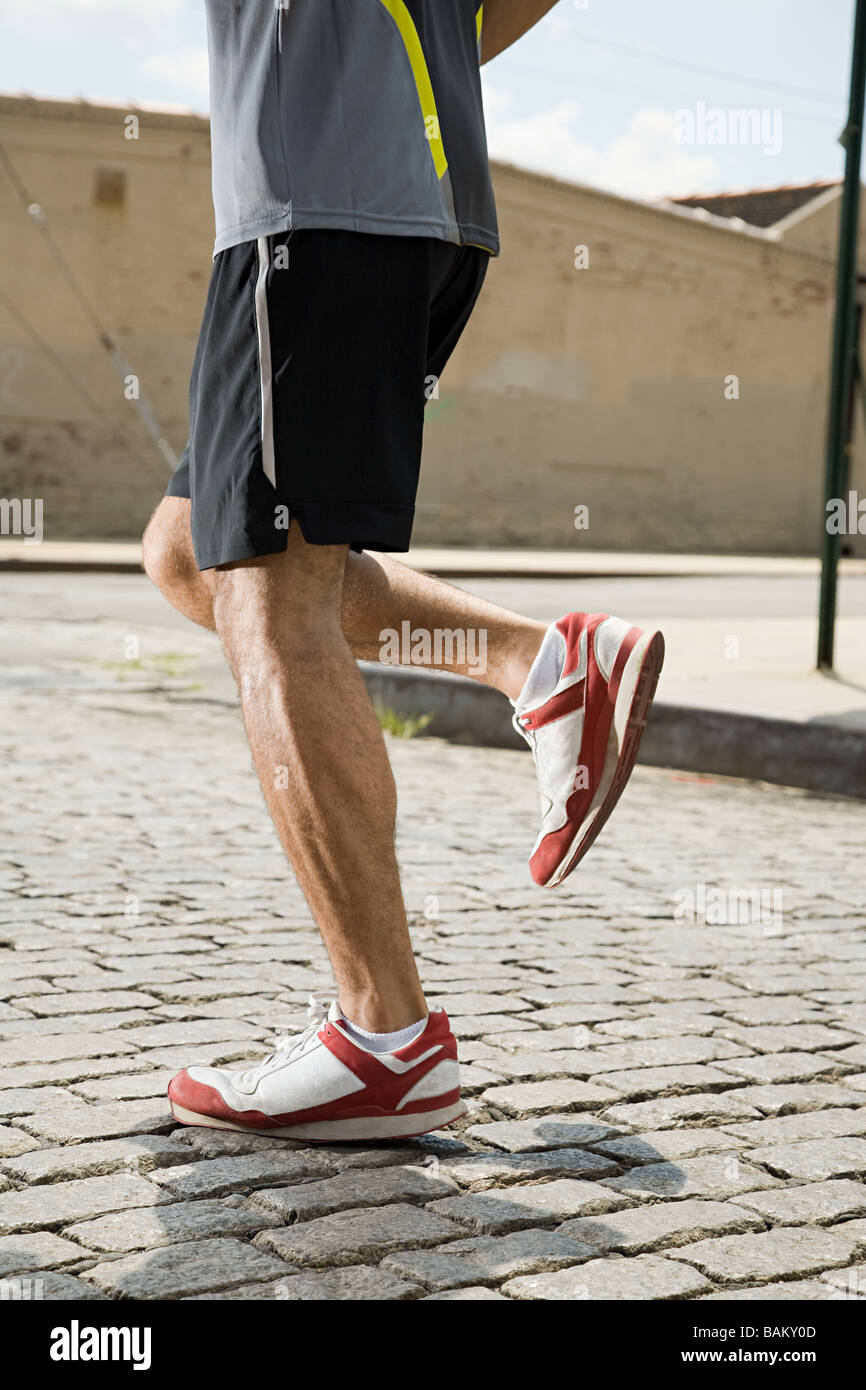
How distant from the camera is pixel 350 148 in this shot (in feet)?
6.91

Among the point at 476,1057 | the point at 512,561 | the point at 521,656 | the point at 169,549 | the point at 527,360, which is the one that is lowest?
the point at 476,1057

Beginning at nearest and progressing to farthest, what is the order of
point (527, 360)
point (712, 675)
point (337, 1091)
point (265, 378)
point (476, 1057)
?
1. point (265, 378)
2. point (337, 1091)
3. point (476, 1057)
4. point (712, 675)
5. point (527, 360)

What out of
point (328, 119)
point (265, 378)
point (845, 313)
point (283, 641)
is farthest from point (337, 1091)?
point (845, 313)

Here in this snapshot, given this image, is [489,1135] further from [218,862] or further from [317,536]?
→ [218,862]

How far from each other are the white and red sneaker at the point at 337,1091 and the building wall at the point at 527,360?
21413 millimetres

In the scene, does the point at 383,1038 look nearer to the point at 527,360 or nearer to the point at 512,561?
the point at 512,561

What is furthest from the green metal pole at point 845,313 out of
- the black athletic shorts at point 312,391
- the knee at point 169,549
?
the black athletic shorts at point 312,391

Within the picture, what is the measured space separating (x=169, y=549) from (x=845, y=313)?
17.5 feet

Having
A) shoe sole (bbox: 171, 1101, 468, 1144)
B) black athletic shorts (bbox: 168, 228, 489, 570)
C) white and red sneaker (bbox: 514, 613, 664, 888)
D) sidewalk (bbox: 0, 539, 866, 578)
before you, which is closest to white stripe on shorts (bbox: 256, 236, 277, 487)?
Answer: black athletic shorts (bbox: 168, 228, 489, 570)

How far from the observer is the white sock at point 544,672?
2412 mm

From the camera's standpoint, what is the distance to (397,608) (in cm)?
243

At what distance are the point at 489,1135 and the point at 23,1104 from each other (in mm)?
630

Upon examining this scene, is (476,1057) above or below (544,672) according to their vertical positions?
below
